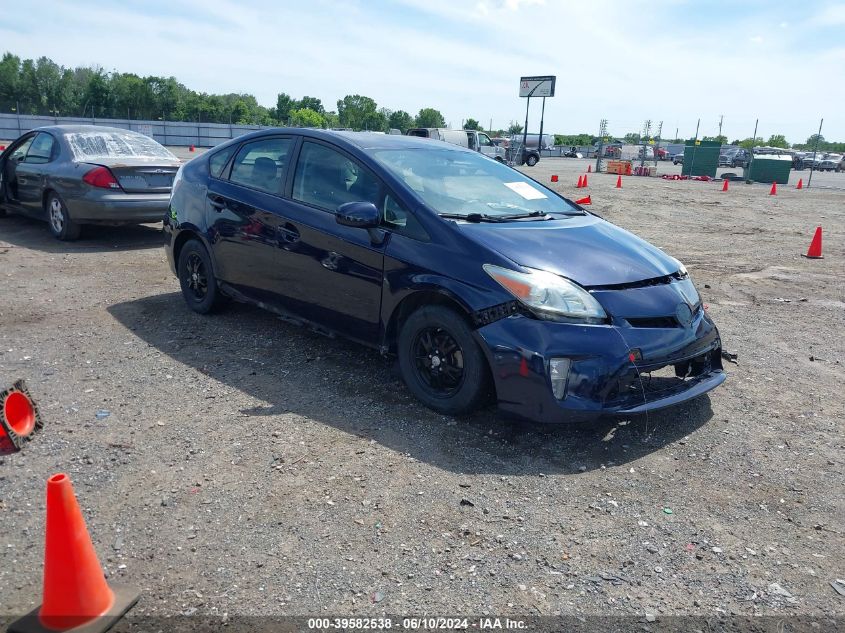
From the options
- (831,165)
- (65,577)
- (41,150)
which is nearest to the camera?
(65,577)

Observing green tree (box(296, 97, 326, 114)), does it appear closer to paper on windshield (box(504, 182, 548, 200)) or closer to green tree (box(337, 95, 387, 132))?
green tree (box(337, 95, 387, 132))

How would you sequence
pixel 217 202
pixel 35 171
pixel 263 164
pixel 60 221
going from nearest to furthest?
pixel 263 164, pixel 217 202, pixel 60 221, pixel 35 171

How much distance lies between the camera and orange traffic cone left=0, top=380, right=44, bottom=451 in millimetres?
3623

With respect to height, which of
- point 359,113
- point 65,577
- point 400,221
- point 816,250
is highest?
point 359,113

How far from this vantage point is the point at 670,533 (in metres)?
3.09

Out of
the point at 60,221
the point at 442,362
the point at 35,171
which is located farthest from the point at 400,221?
the point at 35,171

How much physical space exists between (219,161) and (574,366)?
3.70 meters

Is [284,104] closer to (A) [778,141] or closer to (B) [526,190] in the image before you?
(A) [778,141]

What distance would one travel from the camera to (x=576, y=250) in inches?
163

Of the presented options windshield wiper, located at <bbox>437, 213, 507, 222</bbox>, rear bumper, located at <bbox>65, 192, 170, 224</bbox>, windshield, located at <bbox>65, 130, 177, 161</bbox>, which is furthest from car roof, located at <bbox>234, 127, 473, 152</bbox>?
windshield, located at <bbox>65, 130, 177, 161</bbox>

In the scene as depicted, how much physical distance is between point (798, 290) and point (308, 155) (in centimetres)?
622

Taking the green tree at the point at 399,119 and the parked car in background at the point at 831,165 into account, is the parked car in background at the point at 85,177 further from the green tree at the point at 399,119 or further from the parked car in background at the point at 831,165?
the green tree at the point at 399,119

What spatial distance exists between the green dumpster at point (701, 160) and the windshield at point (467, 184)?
33673 mm

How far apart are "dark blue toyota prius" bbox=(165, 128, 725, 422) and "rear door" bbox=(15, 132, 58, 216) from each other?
5009mm
